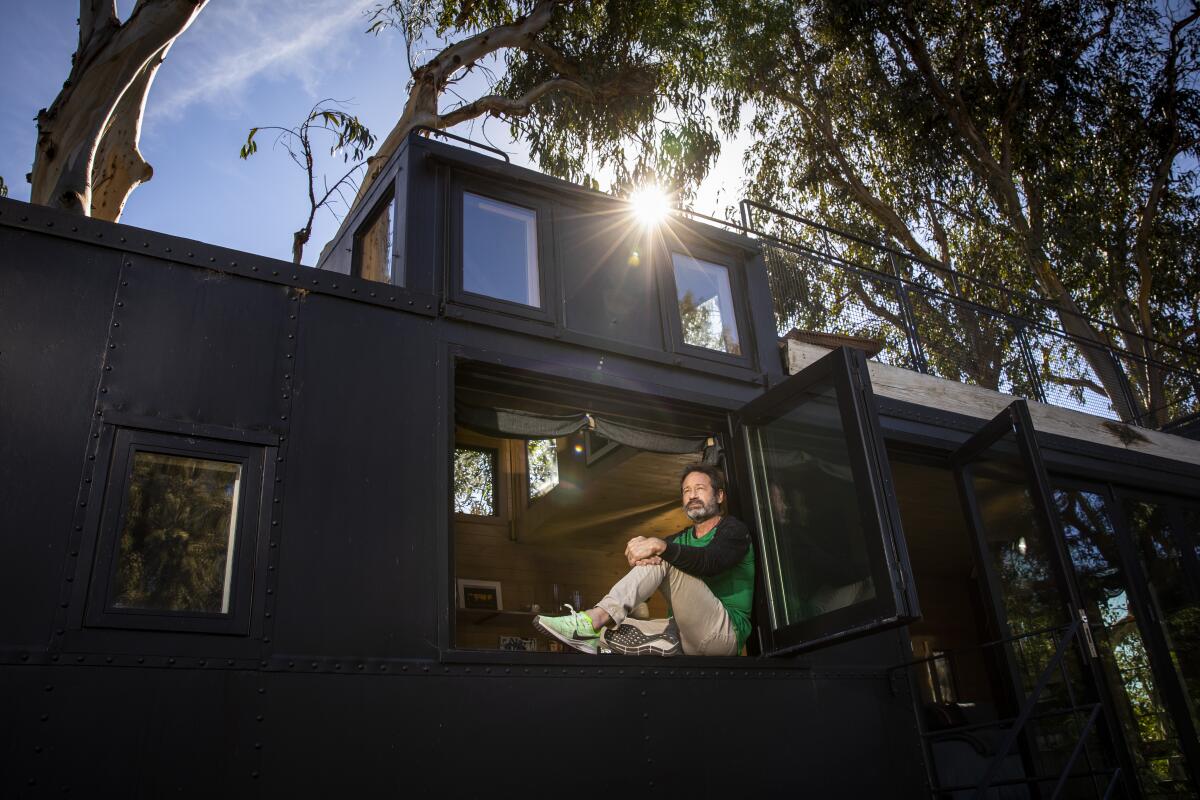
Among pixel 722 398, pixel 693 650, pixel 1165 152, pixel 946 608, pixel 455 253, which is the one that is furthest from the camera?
pixel 1165 152

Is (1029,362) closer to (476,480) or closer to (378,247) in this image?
(476,480)

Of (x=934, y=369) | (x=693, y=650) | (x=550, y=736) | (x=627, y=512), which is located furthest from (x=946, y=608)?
(x=550, y=736)

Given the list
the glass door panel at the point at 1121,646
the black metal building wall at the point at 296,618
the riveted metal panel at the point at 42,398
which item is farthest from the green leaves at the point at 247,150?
the glass door panel at the point at 1121,646

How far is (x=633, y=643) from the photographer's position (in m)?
4.91

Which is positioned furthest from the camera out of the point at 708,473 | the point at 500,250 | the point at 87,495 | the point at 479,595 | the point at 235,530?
the point at 479,595

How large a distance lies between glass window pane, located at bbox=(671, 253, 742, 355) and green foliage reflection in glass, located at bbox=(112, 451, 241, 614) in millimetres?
3229

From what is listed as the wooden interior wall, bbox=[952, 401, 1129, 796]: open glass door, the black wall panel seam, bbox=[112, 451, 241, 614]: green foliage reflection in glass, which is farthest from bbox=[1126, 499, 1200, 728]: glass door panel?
the black wall panel seam

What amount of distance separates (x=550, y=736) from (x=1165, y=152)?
15.5 m

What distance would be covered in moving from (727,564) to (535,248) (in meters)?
2.30

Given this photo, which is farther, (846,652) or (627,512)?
(627,512)

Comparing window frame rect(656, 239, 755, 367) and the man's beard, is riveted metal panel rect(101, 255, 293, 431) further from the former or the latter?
window frame rect(656, 239, 755, 367)

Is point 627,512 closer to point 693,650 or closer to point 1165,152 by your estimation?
point 693,650

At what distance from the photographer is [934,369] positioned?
8164mm

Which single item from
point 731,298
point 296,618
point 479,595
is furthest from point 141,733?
point 731,298
